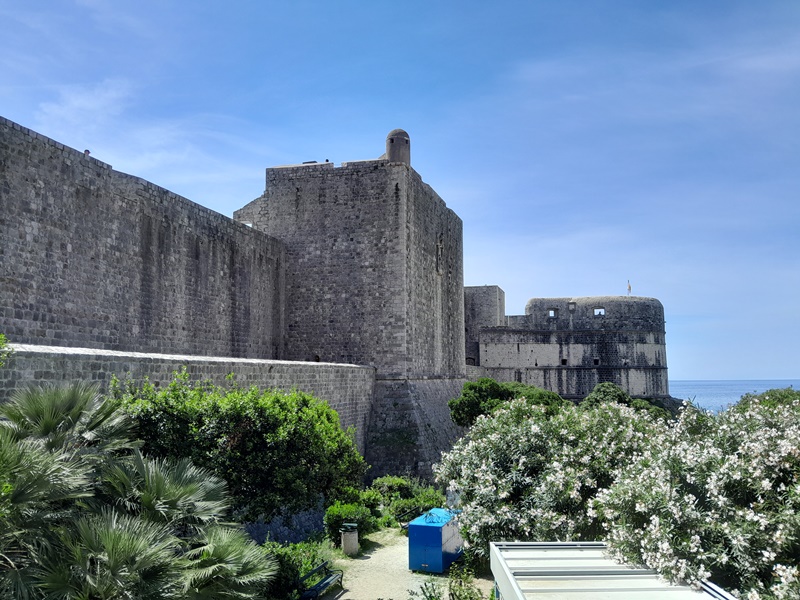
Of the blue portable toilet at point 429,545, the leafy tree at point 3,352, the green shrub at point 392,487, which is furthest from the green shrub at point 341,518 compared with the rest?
the leafy tree at point 3,352

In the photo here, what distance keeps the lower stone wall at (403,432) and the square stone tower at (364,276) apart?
0.03 metres

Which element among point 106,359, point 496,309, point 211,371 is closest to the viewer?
point 106,359

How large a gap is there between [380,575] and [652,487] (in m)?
5.36

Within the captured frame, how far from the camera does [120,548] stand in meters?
4.62

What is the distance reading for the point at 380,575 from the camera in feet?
34.2

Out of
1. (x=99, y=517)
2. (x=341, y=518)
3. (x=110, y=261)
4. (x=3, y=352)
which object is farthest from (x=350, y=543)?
(x=99, y=517)

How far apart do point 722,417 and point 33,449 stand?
25.1 feet

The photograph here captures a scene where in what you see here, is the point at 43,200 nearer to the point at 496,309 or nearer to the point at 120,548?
the point at 120,548

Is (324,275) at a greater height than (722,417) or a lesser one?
greater

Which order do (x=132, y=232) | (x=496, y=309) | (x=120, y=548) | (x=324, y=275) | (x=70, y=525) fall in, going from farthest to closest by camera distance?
1. (x=496, y=309)
2. (x=324, y=275)
3. (x=132, y=232)
4. (x=70, y=525)
5. (x=120, y=548)

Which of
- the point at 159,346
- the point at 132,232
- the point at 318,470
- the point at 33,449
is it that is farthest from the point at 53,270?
the point at 33,449

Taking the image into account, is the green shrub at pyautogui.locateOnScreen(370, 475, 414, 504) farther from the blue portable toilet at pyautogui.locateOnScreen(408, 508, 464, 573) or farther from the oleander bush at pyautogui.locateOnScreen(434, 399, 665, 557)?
the oleander bush at pyautogui.locateOnScreen(434, 399, 665, 557)

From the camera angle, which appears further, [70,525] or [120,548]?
[70,525]

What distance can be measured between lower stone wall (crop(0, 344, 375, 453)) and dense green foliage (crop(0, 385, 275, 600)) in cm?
88
